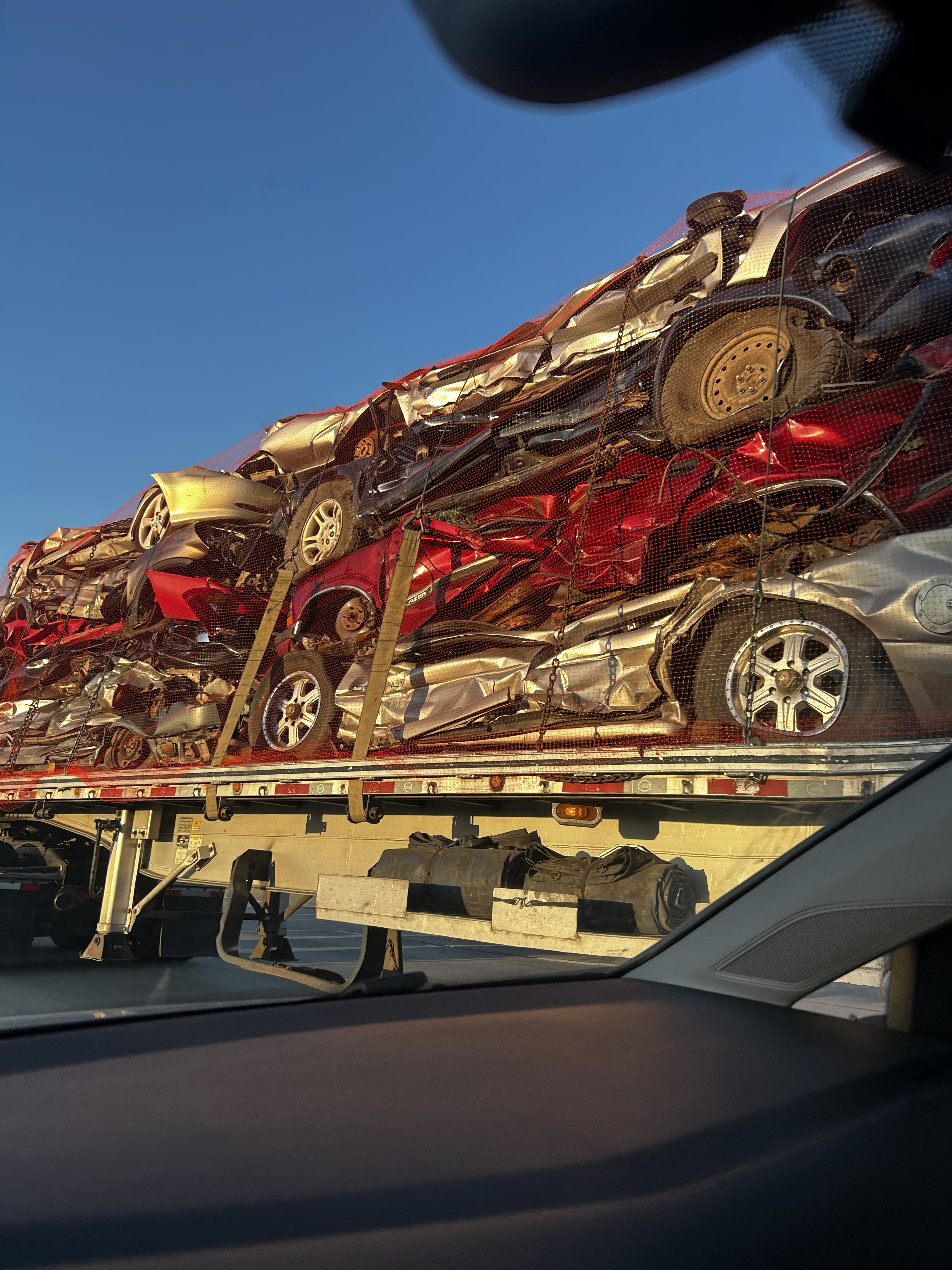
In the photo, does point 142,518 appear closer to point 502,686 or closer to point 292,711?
point 292,711

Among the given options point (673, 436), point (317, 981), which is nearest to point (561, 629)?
point (673, 436)

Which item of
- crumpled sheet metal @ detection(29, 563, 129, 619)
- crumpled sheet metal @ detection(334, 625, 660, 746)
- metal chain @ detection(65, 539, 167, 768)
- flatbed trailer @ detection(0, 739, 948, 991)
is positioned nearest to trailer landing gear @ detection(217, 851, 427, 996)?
flatbed trailer @ detection(0, 739, 948, 991)

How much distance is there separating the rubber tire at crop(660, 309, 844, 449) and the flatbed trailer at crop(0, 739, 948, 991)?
1.50 m

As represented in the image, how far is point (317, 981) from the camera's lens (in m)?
3.88

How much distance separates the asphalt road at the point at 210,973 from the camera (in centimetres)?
198

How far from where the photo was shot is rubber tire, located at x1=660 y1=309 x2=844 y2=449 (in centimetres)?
424

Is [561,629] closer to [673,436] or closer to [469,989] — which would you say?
[673,436]

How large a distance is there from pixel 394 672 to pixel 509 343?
2123 millimetres

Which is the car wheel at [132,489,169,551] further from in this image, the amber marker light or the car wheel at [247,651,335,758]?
the amber marker light

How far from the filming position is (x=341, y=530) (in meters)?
6.55

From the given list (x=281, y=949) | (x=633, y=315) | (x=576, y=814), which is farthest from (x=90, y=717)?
(x=633, y=315)

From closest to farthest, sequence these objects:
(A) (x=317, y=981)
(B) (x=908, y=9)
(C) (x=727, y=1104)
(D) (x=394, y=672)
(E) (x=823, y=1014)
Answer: (B) (x=908, y=9), (C) (x=727, y=1104), (E) (x=823, y=1014), (A) (x=317, y=981), (D) (x=394, y=672)

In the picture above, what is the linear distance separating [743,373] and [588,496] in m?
0.98

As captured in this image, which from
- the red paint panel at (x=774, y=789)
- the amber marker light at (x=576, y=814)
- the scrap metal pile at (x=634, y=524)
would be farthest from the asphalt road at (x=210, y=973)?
the scrap metal pile at (x=634, y=524)
